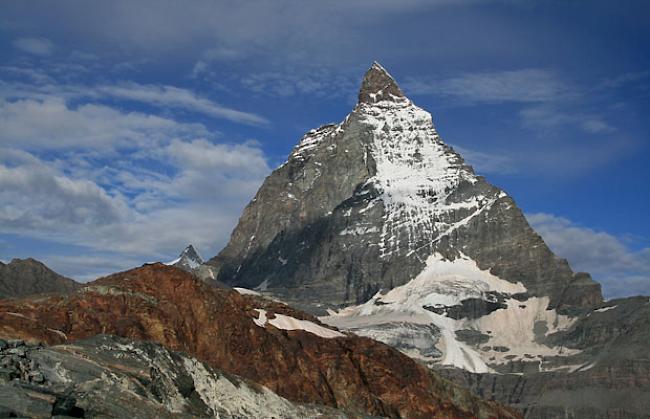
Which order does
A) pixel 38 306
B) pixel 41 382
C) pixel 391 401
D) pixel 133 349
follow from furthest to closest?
1. pixel 391 401
2. pixel 38 306
3. pixel 133 349
4. pixel 41 382

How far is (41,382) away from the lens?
59219mm

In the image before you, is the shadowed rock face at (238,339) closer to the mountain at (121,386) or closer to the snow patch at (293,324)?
the snow patch at (293,324)

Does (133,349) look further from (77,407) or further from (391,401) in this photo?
(391,401)

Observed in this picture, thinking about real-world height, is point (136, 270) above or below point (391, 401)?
above

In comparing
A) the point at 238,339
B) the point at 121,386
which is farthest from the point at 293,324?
the point at 121,386

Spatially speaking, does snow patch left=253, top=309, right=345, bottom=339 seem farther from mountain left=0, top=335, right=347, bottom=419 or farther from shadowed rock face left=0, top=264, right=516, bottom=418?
mountain left=0, top=335, right=347, bottom=419

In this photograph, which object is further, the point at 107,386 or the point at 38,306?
the point at 38,306

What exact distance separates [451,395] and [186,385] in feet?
216

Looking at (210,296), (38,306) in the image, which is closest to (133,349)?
(38,306)

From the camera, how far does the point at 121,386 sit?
65.8 meters

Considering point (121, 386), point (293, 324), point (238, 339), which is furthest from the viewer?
point (293, 324)

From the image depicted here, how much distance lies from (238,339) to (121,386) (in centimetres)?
4878

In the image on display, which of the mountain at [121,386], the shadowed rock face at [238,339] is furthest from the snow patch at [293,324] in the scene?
the mountain at [121,386]

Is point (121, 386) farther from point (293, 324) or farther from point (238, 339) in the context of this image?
point (293, 324)
